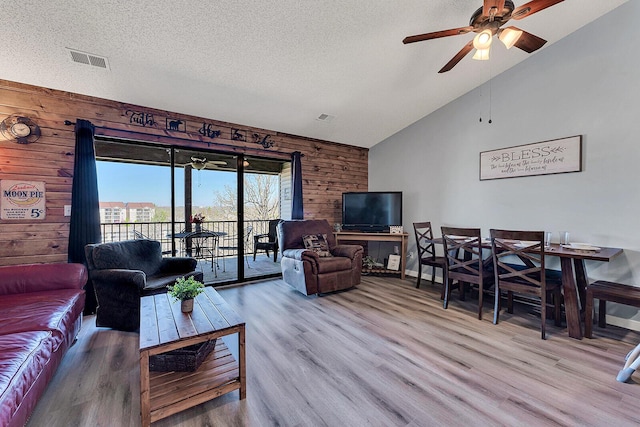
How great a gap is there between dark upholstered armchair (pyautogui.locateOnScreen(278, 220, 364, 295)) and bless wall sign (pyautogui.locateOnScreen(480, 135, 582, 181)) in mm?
2295

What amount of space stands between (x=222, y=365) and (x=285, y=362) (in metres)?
0.51

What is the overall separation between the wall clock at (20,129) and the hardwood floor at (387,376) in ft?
6.99

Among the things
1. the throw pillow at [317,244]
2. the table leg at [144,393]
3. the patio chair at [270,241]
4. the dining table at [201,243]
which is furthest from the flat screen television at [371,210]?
the table leg at [144,393]

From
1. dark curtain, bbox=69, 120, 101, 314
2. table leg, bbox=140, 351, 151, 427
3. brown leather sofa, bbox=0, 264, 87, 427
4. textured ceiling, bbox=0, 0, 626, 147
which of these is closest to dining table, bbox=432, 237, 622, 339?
textured ceiling, bbox=0, 0, 626, 147

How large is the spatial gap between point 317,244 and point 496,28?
3.30 metres

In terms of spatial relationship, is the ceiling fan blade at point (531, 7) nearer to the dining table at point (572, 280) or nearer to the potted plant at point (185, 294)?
the dining table at point (572, 280)

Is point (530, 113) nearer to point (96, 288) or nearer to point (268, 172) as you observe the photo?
point (268, 172)

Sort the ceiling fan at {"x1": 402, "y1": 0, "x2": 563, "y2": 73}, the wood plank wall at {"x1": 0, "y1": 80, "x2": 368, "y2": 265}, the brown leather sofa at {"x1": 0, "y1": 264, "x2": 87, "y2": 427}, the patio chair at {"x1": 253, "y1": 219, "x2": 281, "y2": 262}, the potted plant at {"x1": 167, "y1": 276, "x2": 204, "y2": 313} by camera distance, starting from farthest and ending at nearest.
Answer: the patio chair at {"x1": 253, "y1": 219, "x2": 281, "y2": 262} < the wood plank wall at {"x1": 0, "y1": 80, "x2": 368, "y2": 265} < the ceiling fan at {"x1": 402, "y1": 0, "x2": 563, "y2": 73} < the potted plant at {"x1": 167, "y1": 276, "x2": 204, "y2": 313} < the brown leather sofa at {"x1": 0, "y1": 264, "x2": 87, "y2": 427}

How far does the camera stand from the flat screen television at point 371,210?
4852mm

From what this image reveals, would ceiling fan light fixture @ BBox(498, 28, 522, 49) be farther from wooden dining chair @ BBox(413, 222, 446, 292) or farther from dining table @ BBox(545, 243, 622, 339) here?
wooden dining chair @ BBox(413, 222, 446, 292)

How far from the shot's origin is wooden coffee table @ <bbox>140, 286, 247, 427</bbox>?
1469 millimetres

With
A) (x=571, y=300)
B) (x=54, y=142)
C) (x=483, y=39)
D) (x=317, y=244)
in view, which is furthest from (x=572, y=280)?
(x=54, y=142)

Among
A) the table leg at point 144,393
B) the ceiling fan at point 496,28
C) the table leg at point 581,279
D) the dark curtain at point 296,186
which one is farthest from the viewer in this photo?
the dark curtain at point 296,186

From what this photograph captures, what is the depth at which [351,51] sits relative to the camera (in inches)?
118
